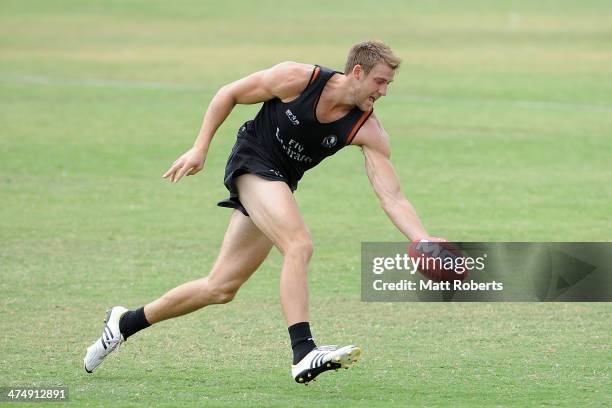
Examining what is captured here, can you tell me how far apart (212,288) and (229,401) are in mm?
958

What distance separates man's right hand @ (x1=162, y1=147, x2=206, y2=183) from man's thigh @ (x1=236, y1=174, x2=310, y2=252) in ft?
1.20

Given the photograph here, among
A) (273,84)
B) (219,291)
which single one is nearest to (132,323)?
(219,291)

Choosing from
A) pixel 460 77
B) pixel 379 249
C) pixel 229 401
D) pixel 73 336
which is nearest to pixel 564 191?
pixel 379 249

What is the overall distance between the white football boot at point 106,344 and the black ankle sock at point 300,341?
134 centimetres

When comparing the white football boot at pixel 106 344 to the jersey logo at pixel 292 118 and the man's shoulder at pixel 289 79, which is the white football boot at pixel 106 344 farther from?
the man's shoulder at pixel 289 79

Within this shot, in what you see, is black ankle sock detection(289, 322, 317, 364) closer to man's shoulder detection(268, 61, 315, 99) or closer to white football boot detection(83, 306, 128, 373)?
white football boot detection(83, 306, 128, 373)

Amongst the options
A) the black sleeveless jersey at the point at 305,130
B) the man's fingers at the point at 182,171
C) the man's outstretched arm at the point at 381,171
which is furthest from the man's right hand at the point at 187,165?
the man's outstretched arm at the point at 381,171

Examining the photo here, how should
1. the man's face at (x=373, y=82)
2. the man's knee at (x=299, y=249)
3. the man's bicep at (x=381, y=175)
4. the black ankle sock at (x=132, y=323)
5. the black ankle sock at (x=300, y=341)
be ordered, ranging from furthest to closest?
1. the black ankle sock at (x=132, y=323)
2. the man's bicep at (x=381, y=175)
3. the man's face at (x=373, y=82)
4. the man's knee at (x=299, y=249)
5. the black ankle sock at (x=300, y=341)

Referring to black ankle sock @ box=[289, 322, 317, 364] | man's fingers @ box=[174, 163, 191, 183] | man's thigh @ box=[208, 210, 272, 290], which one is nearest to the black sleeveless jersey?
man's thigh @ box=[208, 210, 272, 290]

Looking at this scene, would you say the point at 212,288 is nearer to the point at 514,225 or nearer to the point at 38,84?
the point at 514,225

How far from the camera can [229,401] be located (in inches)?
293

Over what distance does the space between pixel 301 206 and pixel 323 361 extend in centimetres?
850

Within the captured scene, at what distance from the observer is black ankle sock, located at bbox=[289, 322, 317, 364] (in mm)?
7434

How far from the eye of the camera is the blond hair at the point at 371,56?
795cm
